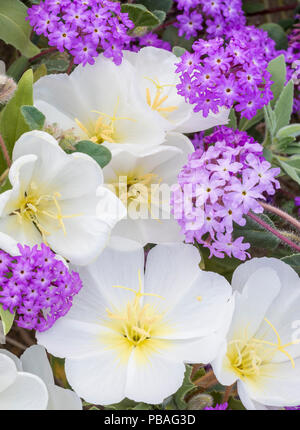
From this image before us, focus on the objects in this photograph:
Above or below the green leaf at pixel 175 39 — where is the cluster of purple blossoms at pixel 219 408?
below

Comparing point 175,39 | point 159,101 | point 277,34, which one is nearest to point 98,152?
point 159,101

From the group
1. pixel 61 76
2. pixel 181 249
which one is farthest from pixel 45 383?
pixel 61 76

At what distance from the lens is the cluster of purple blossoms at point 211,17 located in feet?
4.64

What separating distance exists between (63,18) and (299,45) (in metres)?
0.54

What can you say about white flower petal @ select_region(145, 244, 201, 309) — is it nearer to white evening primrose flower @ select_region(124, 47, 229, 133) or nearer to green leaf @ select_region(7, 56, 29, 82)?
white evening primrose flower @ select_region(124, 47, 229, 133)

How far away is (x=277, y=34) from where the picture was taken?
5.20ft

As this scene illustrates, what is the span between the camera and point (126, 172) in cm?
120

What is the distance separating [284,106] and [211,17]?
0.28 meters

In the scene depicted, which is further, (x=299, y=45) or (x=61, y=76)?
(x=299, y=45)

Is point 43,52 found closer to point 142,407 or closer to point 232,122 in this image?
point 232,122

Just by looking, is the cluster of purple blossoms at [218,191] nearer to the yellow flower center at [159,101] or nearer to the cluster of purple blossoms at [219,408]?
the yellow flower center at [159,101]

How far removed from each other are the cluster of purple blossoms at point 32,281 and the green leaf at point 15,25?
1.35 feet

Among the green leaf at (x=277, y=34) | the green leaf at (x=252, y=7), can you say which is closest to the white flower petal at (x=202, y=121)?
the green leaf at (x=277, y=34)
